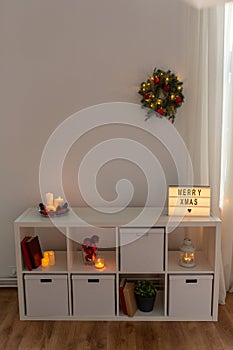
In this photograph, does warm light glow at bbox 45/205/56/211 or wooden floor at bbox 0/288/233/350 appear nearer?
wooden floor at bbox 0/288/233/350

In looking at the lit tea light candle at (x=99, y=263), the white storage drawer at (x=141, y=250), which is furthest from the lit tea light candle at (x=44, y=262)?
the white storage drawer at (x=141, y=250)

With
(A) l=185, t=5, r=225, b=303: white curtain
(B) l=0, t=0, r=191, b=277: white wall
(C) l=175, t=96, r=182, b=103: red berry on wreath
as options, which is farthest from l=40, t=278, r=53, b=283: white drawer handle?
(C) l=175, t=96, r=182, b=103: red berry on wreath

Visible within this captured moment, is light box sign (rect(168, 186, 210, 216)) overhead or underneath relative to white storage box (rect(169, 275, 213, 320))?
overhead

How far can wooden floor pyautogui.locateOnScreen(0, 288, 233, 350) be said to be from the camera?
2234mm

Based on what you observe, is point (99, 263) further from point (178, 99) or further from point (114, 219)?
point (178, 99)

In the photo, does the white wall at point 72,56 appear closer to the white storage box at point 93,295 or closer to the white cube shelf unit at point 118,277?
the white cube shelf unit at point 118,277

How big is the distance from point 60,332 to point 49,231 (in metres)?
0.73

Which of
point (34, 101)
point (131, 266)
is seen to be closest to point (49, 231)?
point (131, 266)

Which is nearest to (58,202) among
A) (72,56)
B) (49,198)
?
(49,198)

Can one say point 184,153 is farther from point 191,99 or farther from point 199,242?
point 199,242

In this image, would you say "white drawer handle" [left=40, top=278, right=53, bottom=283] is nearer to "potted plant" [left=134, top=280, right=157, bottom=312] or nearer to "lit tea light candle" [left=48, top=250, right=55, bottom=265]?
"lit tea light candle" [left=48, top=250, right=55, bottom=265]

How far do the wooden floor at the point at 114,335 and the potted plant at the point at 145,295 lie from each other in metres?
0.11

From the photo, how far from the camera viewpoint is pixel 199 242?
2.82 m

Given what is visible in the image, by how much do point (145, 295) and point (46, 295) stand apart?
64 cm
